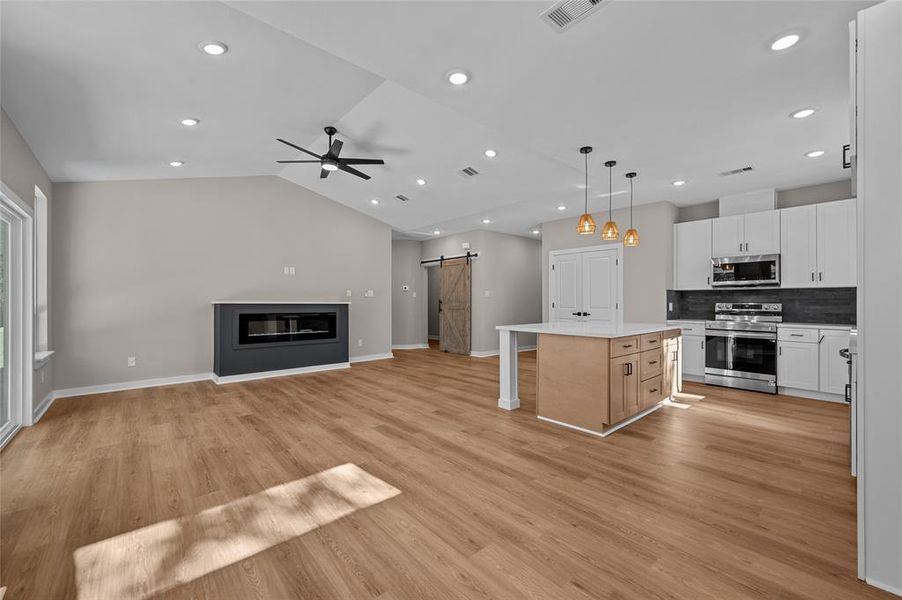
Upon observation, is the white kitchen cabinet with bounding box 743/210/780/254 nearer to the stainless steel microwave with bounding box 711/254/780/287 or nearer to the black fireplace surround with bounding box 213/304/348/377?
the stainless steel microwave with bounding box 711/254/780/287

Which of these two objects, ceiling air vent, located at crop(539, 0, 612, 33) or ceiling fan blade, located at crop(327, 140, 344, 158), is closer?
ceiling air vent, located at crop(539, 0, 612, 33)

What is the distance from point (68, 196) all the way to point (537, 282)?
27.8 ft

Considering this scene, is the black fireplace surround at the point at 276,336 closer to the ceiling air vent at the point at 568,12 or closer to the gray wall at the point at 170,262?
the gray wall at the point at 170,262

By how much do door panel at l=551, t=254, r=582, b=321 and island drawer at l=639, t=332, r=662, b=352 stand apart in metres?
2.93

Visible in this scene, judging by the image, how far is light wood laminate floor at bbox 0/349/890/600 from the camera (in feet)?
5.44

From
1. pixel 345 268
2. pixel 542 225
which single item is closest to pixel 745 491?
pixel 542 225

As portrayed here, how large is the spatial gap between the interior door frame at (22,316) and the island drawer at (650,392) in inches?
221

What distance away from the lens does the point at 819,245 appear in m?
4.78

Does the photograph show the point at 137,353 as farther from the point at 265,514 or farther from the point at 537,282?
the point at 537,282

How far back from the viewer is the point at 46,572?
171cm

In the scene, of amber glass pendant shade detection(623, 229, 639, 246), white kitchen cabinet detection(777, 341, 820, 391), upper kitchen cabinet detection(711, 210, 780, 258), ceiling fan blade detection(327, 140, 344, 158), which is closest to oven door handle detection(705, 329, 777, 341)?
white kitchen cabinet detection(777, 341, 820, 391)

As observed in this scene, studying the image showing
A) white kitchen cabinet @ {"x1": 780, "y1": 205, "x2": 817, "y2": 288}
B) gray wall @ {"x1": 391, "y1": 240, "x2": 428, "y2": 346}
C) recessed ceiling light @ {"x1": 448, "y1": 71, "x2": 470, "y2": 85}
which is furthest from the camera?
gray wall @ {"x1": 391, "y1": 240, "x2": 428, "y2": 346}

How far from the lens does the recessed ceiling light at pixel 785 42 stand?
7.52 ft

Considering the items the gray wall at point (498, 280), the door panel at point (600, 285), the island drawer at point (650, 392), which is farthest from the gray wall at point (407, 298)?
the island drawer at point (650, 392)
